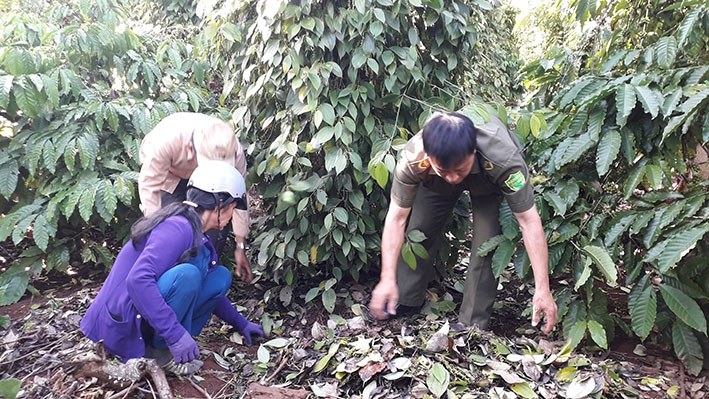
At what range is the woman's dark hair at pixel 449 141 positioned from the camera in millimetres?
1841

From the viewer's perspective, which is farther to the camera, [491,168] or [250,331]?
[250,331]

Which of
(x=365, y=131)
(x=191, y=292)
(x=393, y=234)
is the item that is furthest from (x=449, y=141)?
(x=191, y=292)

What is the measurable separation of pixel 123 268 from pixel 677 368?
2.51 m

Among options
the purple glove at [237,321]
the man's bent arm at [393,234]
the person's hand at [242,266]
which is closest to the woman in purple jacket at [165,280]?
the purple glove at [237,321]

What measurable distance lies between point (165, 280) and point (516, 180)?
4.83ft

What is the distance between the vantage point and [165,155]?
255 centimetres

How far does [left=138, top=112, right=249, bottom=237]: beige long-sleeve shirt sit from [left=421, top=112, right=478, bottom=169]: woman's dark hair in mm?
1109

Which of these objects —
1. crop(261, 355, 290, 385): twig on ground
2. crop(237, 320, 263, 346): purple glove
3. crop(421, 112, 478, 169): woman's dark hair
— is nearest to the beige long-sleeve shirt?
crop(237, 320, 263, 346): purple glove

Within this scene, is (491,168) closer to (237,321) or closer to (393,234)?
(393,234)

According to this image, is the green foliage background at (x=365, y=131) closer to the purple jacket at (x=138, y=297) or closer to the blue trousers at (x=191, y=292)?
the blue trousers at (x=191, y=292)

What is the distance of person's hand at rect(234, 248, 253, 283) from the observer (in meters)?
2.85

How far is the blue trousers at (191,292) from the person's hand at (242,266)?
0.39 m

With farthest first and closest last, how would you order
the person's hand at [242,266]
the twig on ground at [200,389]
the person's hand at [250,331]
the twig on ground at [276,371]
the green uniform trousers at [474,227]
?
the person's hand at [242,266] → the person's hand at [250,331] → the green uniform trousers at [474,227] → the twig on ground at [276,371] → the twig on ground at [200,389]

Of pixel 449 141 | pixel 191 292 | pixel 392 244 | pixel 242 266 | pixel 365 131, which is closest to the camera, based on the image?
pixel 449 141
